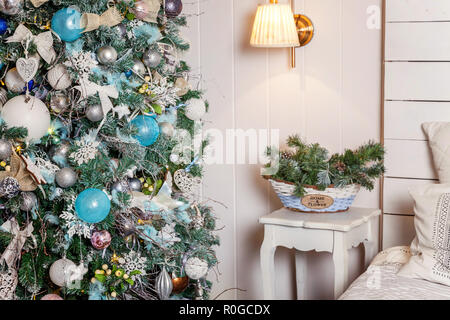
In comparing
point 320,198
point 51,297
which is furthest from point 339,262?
point 51,297

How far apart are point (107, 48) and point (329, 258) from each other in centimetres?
133

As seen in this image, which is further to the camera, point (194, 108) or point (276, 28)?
point (276, 28)

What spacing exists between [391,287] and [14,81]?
1.20 meters

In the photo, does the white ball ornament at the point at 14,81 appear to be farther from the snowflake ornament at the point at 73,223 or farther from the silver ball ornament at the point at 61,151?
the snowflake ornament at the point at 73,223

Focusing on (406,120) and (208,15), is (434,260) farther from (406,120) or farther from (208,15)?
(208,15)

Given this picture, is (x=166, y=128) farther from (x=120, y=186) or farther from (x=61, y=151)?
(x=61, y=151)

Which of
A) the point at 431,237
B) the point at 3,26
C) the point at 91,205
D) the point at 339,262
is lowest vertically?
the point at 339,262

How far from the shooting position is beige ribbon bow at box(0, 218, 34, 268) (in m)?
1.72

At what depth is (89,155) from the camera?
169 cm

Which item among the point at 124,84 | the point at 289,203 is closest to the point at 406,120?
the point at 289,203

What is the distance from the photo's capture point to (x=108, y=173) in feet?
5.75
